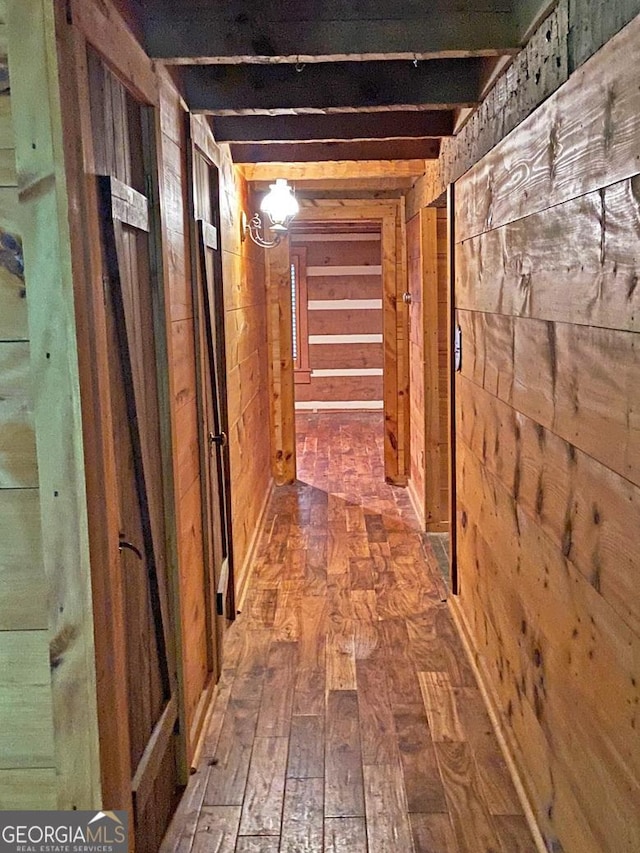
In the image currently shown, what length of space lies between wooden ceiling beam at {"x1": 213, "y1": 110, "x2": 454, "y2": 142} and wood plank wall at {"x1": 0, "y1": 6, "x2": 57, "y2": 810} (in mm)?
2091

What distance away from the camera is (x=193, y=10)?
222cm

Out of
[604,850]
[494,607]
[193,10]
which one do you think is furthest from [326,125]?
[604,850]

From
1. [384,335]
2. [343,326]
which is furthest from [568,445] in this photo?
[343,326]

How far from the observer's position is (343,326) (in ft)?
31.8

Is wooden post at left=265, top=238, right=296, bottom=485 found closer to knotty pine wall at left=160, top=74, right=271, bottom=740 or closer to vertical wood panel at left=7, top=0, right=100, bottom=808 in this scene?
knotty pine wall at left=160, top=74, right=271, bottom=740

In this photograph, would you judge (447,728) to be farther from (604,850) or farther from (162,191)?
(162,191)

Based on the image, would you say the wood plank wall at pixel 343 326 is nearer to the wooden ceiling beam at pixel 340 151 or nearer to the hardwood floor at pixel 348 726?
the hardwood floor at pixel 348 726

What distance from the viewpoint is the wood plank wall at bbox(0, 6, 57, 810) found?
4.75ft

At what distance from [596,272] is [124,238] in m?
1.05

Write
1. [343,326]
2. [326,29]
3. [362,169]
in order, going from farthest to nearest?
[343,326], [362,169], [326,29]

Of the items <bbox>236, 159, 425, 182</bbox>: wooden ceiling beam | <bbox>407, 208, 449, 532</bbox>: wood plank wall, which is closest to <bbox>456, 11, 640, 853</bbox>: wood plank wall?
<bbox>236, 159, 425, 182</bbox>: wooden ceiling beam

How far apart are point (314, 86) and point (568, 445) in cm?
167
